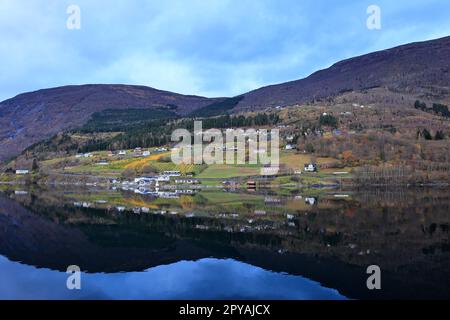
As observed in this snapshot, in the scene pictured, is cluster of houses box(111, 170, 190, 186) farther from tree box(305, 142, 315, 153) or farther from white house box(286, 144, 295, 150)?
tree box(305, 142, 315, 153)

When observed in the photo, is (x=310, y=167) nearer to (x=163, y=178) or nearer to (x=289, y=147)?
(x=289, y=147)

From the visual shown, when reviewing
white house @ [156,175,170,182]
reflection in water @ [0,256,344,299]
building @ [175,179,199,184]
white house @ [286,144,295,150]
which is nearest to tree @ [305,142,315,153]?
white house @ [286,144,295,150]

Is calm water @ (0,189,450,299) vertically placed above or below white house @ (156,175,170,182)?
below

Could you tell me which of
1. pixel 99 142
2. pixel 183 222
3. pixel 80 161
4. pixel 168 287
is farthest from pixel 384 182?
pixel 99 142

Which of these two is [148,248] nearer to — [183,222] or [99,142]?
[183,222]

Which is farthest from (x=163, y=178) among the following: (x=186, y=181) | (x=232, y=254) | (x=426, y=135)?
(x=232, y=254)
